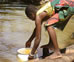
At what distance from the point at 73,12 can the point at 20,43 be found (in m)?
1.88

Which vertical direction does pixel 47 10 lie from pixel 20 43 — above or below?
above

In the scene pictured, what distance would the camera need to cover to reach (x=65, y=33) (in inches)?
262

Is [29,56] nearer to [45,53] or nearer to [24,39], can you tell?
[45,53]

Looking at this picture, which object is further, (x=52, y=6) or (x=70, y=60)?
(x=52, y=6)

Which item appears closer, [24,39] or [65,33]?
[24,39]

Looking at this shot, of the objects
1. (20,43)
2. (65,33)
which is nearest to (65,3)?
(20,43)

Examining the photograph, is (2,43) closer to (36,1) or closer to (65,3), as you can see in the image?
(65,3)

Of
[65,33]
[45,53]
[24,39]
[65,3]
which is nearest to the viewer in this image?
[65,3]

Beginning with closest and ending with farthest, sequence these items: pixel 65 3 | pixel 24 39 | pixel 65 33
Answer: pixel 65 3
pixel 24 39
pixel 65 33

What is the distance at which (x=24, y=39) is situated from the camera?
18.1 feet

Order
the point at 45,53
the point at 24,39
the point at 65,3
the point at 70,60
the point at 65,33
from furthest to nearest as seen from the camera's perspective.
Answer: the point at 65,33 < the point at 24,39 < the point at 45,53 < the point at 65,3 < the point at 70,60

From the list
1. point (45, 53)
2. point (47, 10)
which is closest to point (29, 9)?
point (47, 10)

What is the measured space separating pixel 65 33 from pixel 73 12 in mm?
3133

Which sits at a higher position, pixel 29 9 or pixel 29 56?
pixel 29 9
